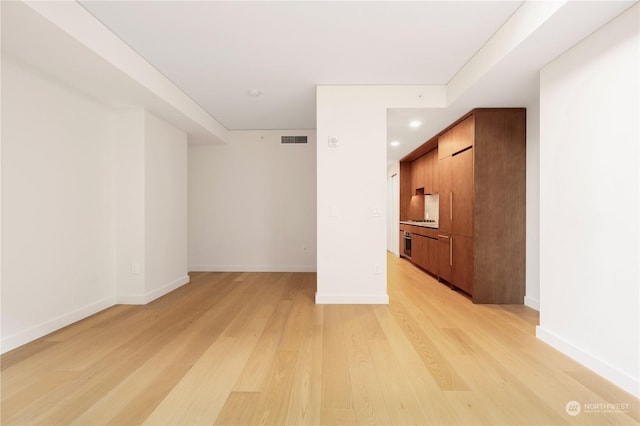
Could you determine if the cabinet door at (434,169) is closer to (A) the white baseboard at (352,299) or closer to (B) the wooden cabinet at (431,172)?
(B) the wooden cabinet at (431,172)

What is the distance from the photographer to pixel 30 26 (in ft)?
6.13

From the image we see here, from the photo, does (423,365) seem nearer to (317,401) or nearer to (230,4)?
(317,401)

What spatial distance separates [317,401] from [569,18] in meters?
2.90

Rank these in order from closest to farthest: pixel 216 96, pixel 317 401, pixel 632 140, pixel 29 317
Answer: pixel 317 401 → pixel 632 140 → pixel 29 317 → pixel 216 96

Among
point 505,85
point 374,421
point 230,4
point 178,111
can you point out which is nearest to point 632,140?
point 505,85

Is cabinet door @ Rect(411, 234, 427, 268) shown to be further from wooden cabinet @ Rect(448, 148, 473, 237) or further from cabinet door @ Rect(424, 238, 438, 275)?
wooden cabinet @ Rect(448, 148, 473, 237)

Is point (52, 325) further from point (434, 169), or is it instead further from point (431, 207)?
point (431, 207)

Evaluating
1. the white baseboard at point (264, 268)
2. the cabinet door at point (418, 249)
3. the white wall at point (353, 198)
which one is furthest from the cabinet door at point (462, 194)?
the white baseboard at point (264, 268)

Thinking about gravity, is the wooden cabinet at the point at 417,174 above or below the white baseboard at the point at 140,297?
above

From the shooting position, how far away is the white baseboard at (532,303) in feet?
10.4

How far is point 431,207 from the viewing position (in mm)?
6301

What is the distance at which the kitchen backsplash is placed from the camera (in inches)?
239

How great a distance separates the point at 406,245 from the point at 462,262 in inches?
109

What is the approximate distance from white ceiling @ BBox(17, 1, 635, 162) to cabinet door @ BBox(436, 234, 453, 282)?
1827 mm
